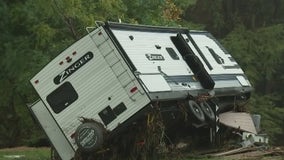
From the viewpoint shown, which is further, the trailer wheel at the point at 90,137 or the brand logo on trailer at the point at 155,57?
the brand logo on trailer at the point at 155,57

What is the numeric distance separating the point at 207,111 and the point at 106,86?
285cm

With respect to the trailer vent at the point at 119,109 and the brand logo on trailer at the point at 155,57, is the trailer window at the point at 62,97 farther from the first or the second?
the brand logo on trailer at the point at 155,57

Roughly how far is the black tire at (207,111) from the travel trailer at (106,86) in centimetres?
2

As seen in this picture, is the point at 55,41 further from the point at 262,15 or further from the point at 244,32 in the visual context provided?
the point at 262,15

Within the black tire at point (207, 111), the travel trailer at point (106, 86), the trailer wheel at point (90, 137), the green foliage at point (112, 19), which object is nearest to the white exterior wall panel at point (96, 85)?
the travel trailer at point (106, 86)

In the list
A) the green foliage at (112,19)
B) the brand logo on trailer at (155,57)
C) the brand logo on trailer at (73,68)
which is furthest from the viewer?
the green foliage at (112,19)

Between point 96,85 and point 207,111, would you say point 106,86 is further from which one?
point 207,111

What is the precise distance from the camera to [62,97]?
38.1 ft

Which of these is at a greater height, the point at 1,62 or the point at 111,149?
the point at 1,62

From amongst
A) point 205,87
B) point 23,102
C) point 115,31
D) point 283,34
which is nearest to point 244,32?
point 283,34

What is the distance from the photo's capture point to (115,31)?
38.3ft

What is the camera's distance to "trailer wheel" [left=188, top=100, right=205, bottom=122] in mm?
12328

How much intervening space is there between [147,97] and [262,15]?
2649 cm

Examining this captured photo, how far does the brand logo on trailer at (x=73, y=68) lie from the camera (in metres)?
11.5
